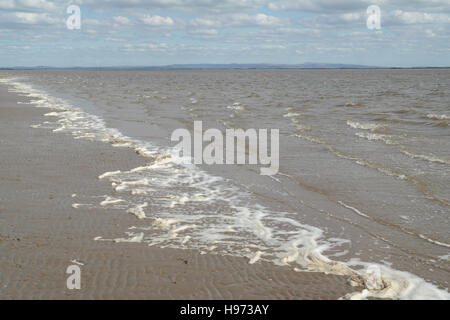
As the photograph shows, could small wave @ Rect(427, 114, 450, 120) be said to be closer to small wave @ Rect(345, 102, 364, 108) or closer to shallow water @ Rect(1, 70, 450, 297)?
shallow water @ Rect(1, 70, 450, 297)

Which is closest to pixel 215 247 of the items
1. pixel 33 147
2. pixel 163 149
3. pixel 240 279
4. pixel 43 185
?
pixel 240 279

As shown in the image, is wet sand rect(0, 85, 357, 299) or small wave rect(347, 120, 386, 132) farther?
small wave rect(347, 120, 386, 132)

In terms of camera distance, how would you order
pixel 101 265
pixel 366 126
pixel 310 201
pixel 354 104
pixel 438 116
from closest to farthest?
pixel 101 265 < pixel 310 201 < pixel 366 126 < pixel 438 116 < pixel 354 104

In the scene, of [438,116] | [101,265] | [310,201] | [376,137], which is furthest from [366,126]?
[101,265]

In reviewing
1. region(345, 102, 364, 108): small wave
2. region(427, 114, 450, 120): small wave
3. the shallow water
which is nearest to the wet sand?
the shallow water

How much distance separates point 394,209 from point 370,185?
5.01ft

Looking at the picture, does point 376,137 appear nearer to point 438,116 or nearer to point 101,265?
point 438,116

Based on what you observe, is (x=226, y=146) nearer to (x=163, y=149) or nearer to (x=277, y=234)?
(x=163, y=149)

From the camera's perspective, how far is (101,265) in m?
5.10

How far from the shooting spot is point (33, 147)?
12.1 metres

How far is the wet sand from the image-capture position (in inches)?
179

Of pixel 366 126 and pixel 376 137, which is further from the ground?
pixel 366 126

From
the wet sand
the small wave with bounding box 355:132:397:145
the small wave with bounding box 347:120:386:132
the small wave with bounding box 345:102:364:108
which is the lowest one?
the wet sand
